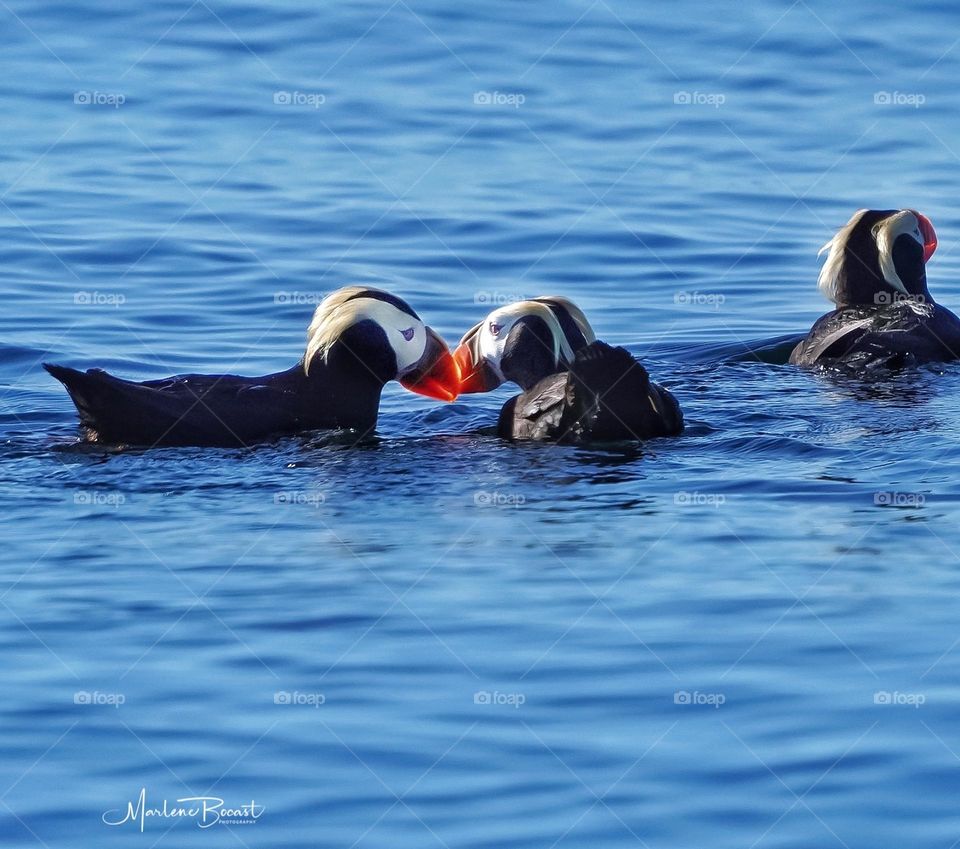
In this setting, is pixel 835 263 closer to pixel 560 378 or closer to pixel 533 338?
pixel 533 338

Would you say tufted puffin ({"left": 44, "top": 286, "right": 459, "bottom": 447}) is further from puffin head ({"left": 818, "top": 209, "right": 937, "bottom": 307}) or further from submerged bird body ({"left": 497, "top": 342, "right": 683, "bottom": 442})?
puffin head ({"left": 818, "top": 209, "right": 937, "bottom": 307})

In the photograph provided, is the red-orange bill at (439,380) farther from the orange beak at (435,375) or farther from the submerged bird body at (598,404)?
the submerged bird body at (598,404)

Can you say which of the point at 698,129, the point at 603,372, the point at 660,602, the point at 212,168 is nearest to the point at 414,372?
the point at 603,372

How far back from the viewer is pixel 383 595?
266 inches

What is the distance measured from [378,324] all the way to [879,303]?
141 inches

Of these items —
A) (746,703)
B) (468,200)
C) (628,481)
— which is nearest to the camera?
(746,703)

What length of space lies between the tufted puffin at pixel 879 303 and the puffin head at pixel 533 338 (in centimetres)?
189

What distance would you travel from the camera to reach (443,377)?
9703 mm

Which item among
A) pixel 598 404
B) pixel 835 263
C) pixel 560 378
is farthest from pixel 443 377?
pixel 835 263

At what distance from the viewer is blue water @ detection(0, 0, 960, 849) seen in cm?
539

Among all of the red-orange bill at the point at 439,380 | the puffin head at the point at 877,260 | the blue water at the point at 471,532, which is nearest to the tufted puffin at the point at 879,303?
the puffin head at the point at 877,260

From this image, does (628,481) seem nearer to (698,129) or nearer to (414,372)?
(414,372)

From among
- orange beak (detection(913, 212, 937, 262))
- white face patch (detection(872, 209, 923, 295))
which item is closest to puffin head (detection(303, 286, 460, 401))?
white face patch (detection(872, 209, 923, 295))

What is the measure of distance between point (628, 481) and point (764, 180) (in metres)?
8.99
